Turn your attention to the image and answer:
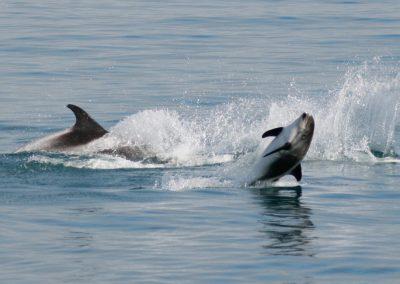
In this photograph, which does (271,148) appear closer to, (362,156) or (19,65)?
(362,156)

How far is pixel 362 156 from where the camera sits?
70.5ft

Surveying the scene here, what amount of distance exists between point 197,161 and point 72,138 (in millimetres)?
2164

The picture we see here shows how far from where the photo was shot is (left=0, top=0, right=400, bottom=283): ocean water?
46.2 ft

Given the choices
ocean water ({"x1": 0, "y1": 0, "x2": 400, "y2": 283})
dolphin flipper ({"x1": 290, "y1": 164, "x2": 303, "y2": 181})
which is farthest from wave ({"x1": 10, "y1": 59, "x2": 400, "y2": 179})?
dolphin flipper ({"x1": 290, "y1": 164, "x2": 303, "y2": 181})

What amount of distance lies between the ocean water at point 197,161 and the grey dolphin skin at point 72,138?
0.62ft

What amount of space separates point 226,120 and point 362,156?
15.4ft

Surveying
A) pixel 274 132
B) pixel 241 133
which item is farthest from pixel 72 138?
pixel 274 132

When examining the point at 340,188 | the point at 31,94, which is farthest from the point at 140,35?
the point at 340,188

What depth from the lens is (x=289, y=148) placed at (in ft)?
58.2

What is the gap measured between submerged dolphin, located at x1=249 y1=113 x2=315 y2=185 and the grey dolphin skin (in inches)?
152

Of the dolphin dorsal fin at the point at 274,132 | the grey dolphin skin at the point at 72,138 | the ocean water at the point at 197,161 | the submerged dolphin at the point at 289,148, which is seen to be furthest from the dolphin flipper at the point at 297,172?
the grey dolphin skin at the point at 72,138

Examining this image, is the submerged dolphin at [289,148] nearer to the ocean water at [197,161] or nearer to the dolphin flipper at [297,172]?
the dolphin flipper at [297,172]

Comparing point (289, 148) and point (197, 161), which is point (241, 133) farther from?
point (289, 148)

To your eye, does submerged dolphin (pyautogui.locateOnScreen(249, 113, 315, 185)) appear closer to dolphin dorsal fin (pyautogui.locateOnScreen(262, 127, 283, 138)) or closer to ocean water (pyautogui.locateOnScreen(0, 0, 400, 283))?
dolphin dorsal fin (pyautogui.locateOnScreen(262, 127, 283, 138))
